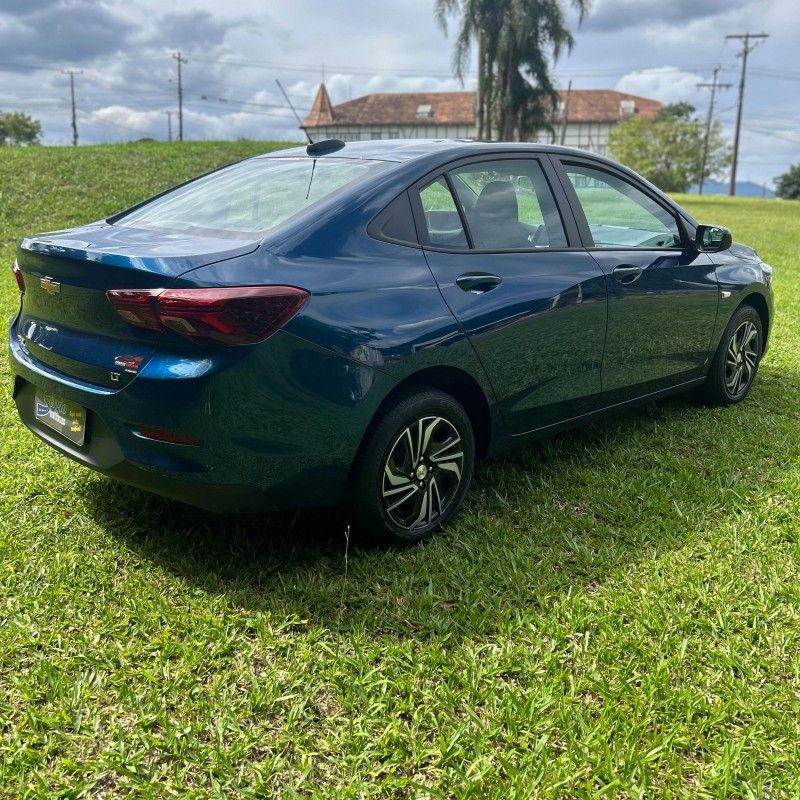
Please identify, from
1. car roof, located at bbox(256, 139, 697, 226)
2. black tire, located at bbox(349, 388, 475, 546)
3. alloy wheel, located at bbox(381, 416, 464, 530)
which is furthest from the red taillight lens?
car roof, located at bbox(256, 139, 697, 226)

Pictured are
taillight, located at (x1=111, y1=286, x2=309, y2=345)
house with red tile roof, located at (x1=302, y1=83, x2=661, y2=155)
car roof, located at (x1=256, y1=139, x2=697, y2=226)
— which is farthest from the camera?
house with red tile roof, located at (x1=302, y1=83, x2=661, y2=155)

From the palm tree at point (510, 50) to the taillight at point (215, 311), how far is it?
109 feet

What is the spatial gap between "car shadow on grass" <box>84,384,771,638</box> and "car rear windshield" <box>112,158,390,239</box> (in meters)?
1.24

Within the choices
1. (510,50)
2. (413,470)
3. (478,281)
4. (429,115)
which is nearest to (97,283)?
(413,470)

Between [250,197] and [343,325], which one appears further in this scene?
[250,197]

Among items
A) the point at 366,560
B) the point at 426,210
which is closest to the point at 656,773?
the point at 366,560

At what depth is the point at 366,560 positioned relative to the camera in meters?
3.24

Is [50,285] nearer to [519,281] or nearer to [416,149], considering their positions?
[416,149]

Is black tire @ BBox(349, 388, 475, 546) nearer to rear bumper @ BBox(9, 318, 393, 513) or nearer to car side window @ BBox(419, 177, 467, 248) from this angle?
rear bumper @ BBox(9, 318, 393, 513)

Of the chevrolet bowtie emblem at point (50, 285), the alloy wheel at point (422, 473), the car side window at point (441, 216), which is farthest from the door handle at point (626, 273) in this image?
the chevrolet bowtie emblem at point (50, 285)

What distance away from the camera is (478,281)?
3.38 metres

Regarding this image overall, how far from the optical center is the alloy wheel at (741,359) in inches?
206

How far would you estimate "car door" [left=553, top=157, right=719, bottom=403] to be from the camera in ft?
13.5

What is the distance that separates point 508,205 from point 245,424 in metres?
1.78
